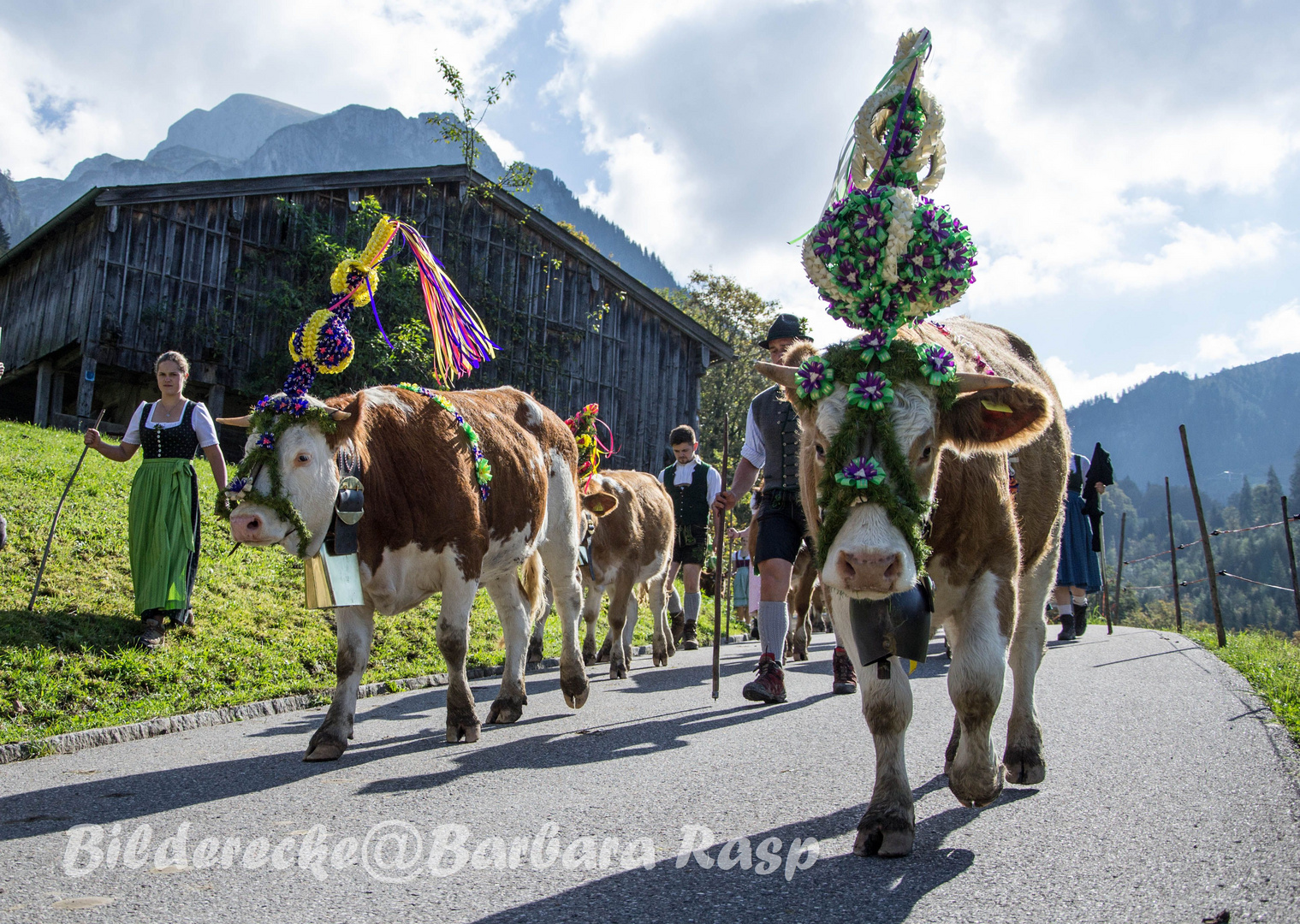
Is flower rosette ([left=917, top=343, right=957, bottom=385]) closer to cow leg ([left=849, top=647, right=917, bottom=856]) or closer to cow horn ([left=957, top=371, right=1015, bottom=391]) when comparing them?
cow horn ([left=957, top=371, right=1015, bottom=391])

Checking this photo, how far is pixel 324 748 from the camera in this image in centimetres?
495

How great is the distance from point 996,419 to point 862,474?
79 cm

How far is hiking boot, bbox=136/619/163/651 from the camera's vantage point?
715 cm

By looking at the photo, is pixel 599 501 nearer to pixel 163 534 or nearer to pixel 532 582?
pixel 532 582

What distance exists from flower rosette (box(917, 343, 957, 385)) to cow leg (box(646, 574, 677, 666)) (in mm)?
6914

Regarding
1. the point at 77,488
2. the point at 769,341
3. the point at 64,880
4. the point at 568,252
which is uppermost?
the point at 568,252

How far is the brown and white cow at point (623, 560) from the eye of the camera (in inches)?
379

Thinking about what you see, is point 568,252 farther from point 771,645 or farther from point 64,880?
point 64,880

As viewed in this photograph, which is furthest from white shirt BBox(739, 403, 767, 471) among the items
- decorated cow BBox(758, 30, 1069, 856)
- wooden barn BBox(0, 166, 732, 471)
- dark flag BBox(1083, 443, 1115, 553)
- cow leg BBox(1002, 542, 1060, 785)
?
wooden barn BBox(0, 166, 732, 471)

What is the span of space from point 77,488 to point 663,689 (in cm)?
713

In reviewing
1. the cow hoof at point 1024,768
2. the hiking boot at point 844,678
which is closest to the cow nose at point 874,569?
the cow hoof at point 1024,768

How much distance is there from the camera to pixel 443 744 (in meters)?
5.44

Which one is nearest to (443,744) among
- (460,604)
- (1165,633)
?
(460,604)

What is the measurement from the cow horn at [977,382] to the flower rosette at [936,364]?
0.03 meters
